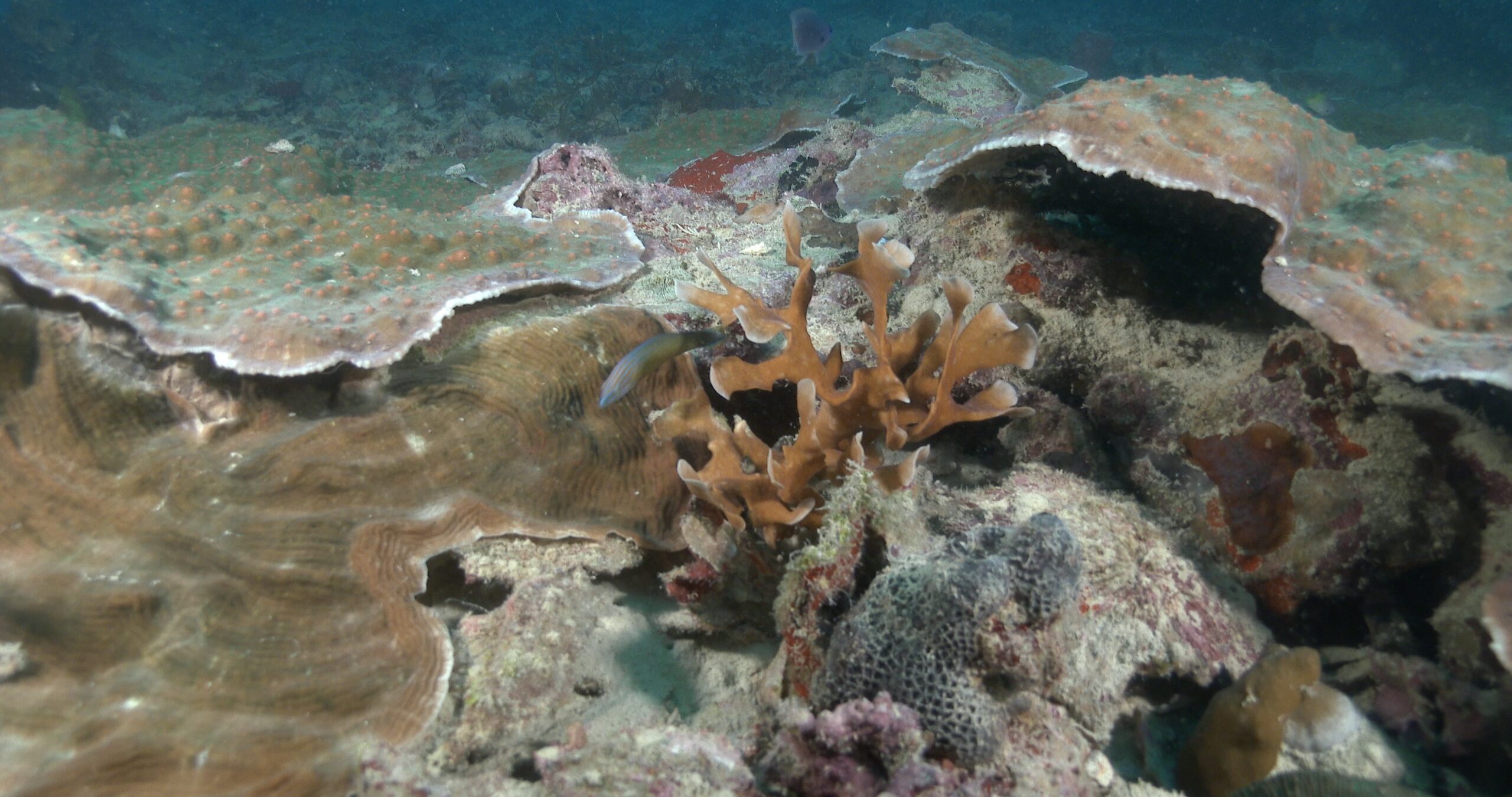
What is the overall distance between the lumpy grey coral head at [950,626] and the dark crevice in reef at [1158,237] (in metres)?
1.87

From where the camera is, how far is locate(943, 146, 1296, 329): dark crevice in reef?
295 cm

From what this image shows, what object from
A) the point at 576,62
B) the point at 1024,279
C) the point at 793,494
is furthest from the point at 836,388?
the point at 576,62

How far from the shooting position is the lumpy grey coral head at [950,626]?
66.1 inches

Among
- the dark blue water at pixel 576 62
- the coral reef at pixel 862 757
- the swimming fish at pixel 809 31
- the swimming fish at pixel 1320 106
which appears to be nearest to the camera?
the coral reef at pixel 862 757

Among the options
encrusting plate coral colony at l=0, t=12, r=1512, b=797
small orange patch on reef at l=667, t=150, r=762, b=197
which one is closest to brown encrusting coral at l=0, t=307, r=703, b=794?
encrusting plate coral colony at l=0, t=12, r=1512, b=797

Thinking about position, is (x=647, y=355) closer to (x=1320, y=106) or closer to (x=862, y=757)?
(x=862, y=757)

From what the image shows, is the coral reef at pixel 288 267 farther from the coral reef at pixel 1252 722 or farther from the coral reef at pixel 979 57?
the coral reef at pixel 979 57

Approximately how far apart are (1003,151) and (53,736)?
12.3 feet

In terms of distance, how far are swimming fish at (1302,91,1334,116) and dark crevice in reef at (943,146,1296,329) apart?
13.0 meters

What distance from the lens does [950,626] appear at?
168cm

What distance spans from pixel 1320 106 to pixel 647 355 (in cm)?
1772

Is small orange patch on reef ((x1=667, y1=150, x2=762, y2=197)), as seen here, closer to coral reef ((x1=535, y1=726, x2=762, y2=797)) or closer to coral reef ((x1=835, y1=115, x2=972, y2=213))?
coral reef ((x1=835, y1=115, x2=972, y2=213))

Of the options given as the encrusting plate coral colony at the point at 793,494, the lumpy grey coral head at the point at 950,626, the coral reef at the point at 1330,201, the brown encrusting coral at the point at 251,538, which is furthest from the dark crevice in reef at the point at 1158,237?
the brown encrusting coral at the point at 251,538

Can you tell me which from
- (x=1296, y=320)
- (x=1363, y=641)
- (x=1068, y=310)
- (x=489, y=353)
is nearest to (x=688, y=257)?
(x=489, y=353)
